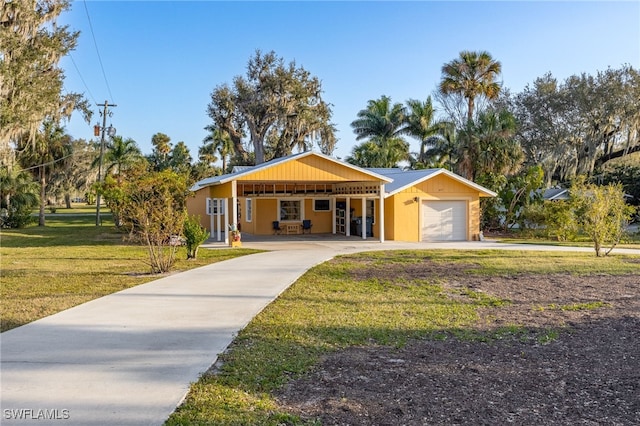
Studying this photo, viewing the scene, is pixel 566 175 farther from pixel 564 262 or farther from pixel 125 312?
pixel 125 312

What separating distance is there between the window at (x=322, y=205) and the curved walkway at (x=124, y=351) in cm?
1563

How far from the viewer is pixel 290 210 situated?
989 inches

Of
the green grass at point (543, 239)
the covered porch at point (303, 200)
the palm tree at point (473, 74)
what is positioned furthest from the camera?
the palm tree at point (473, 74)

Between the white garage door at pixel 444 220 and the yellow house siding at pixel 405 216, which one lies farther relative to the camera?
the white garage door at pixel 444 220

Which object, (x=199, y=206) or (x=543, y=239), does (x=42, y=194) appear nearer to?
(x=199, y=206)

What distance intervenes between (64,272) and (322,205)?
50.5 feet

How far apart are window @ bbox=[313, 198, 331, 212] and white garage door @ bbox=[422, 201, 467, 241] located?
5487 millimetres

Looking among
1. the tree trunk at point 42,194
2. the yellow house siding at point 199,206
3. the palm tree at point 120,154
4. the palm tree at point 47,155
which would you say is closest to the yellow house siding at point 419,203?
the yellow house siding at point 199,206

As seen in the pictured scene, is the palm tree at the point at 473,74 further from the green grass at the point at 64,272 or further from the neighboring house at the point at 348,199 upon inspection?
the green grass at the point at 64,272

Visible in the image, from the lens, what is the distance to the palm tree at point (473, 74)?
3344 cm

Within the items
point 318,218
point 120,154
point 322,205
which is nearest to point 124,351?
point 318,218

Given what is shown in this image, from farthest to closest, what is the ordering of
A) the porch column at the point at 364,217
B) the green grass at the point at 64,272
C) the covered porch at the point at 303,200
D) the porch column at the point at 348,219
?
the porch column at the point at 348,219 → the porch column at the point at 364,217 → the covered porch at the point at 303,200 → the green grass at the point at 64,272

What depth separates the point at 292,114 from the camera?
1603 inches

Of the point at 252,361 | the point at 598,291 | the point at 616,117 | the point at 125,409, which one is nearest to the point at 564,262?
the point at 598,291
